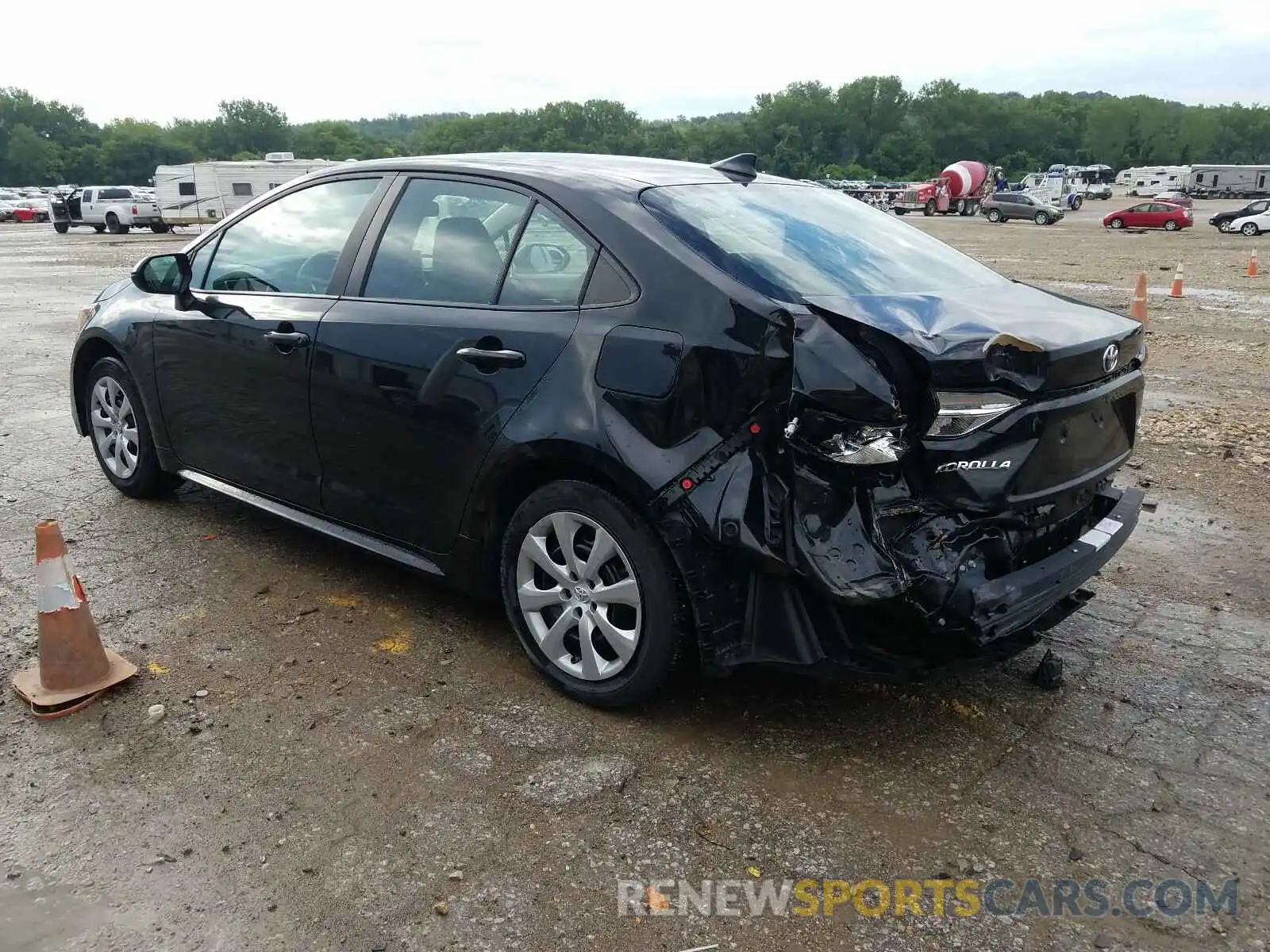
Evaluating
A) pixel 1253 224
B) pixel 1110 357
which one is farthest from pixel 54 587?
pixel 1253 224

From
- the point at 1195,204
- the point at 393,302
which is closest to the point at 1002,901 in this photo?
the point at 393,302

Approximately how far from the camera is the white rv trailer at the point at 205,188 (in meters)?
37.8

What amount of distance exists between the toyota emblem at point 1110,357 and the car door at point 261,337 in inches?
107

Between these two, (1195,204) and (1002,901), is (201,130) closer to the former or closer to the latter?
(1195,204)

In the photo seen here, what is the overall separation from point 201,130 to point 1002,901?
16594 centimetres

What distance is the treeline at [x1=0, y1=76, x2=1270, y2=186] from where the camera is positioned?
13612 cm

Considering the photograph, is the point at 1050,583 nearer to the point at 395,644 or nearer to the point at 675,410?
the point at 675,410

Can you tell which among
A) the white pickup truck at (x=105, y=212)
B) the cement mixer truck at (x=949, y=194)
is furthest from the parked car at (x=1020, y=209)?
the white pickup truck at (x=105, y=212)

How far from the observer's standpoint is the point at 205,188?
38188 millimetres

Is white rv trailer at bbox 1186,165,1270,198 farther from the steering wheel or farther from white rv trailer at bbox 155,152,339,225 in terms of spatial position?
the steering wheel

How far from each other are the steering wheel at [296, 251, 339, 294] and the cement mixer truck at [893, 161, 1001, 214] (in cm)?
5770

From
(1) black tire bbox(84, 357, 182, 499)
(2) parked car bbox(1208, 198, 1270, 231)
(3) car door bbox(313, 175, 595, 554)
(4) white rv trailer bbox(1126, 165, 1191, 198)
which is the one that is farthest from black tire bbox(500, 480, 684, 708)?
(4) white rv trailer bbox(1126, 165, 1191, 198)

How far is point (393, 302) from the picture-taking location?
3697mm

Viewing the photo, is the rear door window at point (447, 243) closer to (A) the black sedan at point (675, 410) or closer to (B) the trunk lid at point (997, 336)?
(A) the black sedan at point (675, 410)
